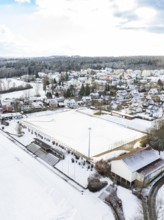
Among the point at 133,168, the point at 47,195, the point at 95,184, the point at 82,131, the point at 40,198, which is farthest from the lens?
the point at 82,131

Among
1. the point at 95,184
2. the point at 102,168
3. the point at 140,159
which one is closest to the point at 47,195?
Result: the point at 95,184

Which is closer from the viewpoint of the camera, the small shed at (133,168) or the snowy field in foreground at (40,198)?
the snowy field in foreground at (40,198)

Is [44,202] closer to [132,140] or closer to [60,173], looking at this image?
[60,173]

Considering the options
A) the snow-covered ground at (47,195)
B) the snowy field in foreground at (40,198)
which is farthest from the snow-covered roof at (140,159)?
the snowy field in foreground at (40,198)

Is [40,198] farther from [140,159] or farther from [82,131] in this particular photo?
[82,131]

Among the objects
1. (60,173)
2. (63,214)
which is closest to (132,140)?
(60,173)

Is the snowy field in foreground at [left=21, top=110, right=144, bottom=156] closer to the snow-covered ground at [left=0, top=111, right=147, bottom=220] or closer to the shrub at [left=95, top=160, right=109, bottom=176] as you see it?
the shrub at [left=95, top=160, right=109, bottom=176]

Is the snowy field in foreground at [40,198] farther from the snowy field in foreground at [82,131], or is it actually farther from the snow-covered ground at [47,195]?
the snowy field in foreground at [82,131]
